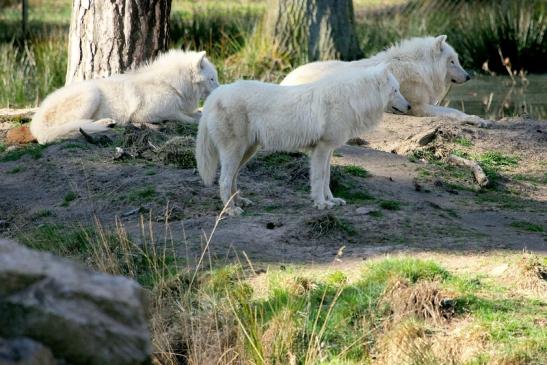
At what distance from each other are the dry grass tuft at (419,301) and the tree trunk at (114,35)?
236 inches

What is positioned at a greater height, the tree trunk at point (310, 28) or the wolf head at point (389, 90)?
the wolf head at point (389, 90)

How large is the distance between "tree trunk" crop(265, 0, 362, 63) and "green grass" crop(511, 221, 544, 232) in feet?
27.5

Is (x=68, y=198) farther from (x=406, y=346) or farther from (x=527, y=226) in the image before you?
(x=406, y=346)

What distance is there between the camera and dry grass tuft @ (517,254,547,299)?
563cm

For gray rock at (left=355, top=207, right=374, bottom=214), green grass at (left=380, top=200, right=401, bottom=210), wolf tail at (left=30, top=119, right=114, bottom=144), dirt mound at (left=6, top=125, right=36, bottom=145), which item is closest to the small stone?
gray rock at (left=355, top=207, right=374, bottom=214)

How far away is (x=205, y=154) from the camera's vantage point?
7332 mm

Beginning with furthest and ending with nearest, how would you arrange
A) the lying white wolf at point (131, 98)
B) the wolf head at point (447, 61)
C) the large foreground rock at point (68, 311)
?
the wolf head at point (447, 61) < the lying white wolf at point (131, 98) < the large foreground rock at point (68, 311)

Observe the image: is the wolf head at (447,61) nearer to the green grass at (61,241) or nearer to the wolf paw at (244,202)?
the wolf paw at (244,202)

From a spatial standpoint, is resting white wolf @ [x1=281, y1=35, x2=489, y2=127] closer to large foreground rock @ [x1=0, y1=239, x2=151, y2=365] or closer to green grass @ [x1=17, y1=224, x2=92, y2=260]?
green grass @ [x1=17, y1=224, x2=92, y2=260]

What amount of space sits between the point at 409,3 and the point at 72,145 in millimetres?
12202

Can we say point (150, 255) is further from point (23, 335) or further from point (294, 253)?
point (23, 335)

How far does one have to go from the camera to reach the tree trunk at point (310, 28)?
15.1 metres

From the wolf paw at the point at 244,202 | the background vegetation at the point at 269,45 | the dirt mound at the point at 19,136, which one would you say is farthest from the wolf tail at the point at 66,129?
the background vegetation at the point at 269,45

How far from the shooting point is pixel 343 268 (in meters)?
5.97
